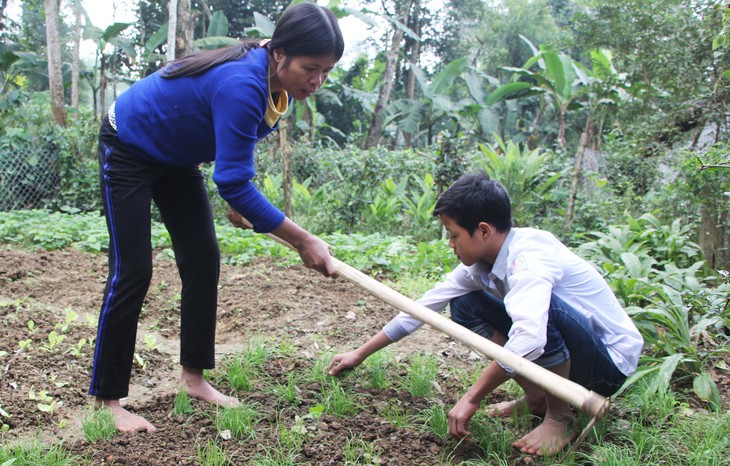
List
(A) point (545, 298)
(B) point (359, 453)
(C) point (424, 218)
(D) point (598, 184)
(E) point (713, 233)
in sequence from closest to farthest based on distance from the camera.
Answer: (A) point (545, 298), (B) point (359, 453), (E) point (713, 233), (D) point (598, 184), (C) point (424, 218)

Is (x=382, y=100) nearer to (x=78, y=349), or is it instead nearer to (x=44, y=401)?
(x=78, y=349)

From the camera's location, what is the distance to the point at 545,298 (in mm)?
2035

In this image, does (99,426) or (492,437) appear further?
(492,437)

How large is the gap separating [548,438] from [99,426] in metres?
1.63

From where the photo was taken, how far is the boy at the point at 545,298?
2121 mm

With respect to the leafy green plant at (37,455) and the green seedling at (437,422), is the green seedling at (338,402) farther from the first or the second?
the leafy green plant at (37,455)

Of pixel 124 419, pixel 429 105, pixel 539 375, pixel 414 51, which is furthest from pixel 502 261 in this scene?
pixel 414 51

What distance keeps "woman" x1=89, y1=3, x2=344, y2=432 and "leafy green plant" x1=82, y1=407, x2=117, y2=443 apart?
4cm

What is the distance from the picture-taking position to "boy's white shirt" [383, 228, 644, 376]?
200 cm

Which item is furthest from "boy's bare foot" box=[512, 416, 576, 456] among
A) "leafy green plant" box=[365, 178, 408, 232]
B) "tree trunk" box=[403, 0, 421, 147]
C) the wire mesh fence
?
"tree trunk" box=[403, 0, 421, 147]

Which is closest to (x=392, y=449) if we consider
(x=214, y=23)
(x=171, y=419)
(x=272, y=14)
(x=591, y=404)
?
(x=591, y=404)

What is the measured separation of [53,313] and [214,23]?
11.4 metres

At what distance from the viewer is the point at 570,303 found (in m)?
2.30

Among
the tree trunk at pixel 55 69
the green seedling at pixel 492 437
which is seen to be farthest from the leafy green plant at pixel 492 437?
the tree trunk at pixel 55 69
